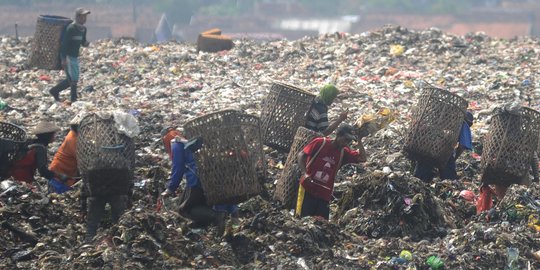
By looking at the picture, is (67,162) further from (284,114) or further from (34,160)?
(284,114)

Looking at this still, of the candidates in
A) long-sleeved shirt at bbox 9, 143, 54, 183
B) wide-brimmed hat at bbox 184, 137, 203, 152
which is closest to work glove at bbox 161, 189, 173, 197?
wide-brimmed hat at bbox 184, 137, 203, 152

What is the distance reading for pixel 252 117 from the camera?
29.1 ft

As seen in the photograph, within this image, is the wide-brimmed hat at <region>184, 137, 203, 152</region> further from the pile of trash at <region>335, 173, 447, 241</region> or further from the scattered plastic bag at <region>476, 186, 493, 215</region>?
the scattered plastic bag at <region>476, 186, 493, 215</region>

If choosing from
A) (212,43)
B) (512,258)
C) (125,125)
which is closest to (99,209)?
(125,125)

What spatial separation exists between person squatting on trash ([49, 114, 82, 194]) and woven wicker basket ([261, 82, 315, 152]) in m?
2.53

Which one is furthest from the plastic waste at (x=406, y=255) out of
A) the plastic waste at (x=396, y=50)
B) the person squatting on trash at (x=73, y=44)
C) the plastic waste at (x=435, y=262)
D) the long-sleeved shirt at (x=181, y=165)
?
the plastic waste at (x=396, y=50)

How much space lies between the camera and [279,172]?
1105 centimetres

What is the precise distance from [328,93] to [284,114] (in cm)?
62

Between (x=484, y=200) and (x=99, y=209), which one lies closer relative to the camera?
(x=99, y=209)

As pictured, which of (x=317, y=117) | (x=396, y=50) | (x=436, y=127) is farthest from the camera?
(x=396, y=50)

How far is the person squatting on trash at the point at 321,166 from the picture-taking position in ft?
29.1

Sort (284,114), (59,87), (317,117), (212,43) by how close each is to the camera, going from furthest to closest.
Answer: (212,43) → (59,87) → (284,114) → (317,117)

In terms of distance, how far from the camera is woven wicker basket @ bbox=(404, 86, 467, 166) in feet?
32.7

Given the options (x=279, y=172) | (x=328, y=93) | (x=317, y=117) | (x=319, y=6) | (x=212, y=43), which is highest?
(x=328, y=93)
